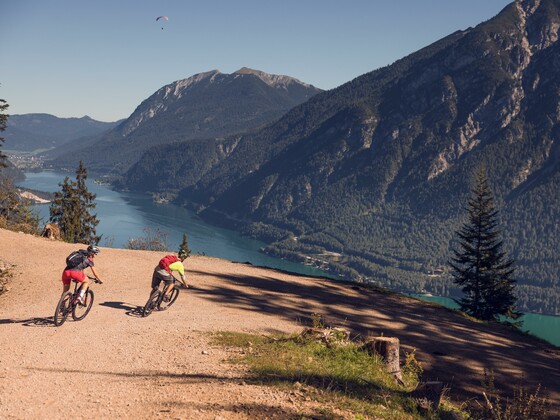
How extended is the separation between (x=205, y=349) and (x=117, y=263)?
528 inches

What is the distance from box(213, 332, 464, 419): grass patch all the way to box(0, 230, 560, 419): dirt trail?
487mm

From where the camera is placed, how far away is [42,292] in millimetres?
18906

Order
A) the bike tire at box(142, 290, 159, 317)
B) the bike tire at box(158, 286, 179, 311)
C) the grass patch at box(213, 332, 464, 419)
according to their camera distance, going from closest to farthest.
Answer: the grass patch at box(213, 332, 464, 419)
the bike tire at box(142, 290, 159, 317)
the bike tire at box(158, 286, 179, 311)

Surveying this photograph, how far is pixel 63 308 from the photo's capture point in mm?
14375

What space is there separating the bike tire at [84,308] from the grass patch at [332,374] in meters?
4.42

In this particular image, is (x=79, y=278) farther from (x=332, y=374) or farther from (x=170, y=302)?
(x=332, y=374)

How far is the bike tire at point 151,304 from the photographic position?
16.1 m

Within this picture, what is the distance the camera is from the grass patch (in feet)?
33.5

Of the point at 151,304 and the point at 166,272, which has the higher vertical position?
the point at 166,272

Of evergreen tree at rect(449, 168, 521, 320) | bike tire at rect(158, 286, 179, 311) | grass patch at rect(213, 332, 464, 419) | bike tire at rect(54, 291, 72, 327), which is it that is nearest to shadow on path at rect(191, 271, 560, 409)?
grass patch at rect(213, 332, 464, 419)

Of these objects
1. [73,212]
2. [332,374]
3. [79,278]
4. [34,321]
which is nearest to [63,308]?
[79,278]

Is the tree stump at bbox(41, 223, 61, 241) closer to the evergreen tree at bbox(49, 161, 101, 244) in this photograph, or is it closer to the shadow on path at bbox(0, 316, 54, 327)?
the shadow on path at bbox(0, 316, 54, 327)

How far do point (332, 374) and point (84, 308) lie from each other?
29.6 ft

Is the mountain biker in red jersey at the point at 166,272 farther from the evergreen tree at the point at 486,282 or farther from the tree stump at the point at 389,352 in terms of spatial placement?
the evergreen tree at the point at 486,282
